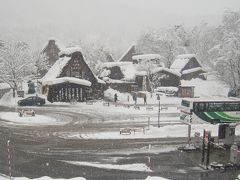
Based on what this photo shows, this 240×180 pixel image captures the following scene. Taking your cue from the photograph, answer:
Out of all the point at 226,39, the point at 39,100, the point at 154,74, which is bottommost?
the point at 39,100

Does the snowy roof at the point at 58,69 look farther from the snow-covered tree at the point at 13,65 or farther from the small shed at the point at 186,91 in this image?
the small shed at the point at 186,91

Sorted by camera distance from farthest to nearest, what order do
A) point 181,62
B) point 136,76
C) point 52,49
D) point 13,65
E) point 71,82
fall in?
point 52,49 < point 181,62 < point 136,76 < point 13,65 < point 71,82

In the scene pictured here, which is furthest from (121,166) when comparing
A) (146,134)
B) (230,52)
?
(230,52)

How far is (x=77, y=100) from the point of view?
5747cm

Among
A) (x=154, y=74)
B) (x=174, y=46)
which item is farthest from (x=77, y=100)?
(x=174, y=46)

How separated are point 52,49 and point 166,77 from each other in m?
36.1

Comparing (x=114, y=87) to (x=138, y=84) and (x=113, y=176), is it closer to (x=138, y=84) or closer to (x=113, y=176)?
(x=138, y=84)

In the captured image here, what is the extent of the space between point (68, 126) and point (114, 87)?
35.2 m

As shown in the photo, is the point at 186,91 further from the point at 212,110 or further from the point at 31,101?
the point at 212,110

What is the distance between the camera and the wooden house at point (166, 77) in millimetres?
70969

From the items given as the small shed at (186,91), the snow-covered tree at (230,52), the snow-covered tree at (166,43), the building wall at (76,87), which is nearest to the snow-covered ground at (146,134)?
the building wall at (76,87)

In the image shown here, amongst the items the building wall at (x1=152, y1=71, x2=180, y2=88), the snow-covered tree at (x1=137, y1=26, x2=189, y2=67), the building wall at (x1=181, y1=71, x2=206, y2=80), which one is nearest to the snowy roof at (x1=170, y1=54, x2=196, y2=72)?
the building wall at (x1=181, y1=71, x2=206, y2=80)

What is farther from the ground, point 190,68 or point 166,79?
point 190,68

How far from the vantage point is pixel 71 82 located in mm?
56562
